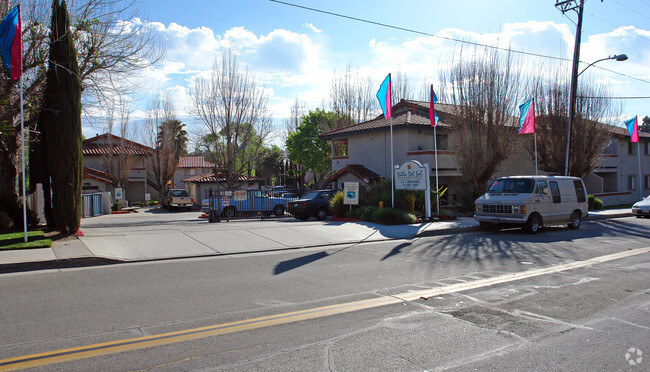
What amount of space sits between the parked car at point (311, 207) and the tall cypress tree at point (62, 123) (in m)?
10.5

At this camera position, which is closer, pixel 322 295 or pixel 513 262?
pixel 322 295

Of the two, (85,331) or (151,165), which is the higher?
(151,165)

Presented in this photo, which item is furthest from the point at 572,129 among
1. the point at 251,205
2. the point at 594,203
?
the point at 251,205

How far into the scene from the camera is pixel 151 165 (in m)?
46.6

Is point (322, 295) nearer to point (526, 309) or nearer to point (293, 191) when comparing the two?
point (526, 309)

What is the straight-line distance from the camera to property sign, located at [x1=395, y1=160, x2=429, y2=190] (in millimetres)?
18125

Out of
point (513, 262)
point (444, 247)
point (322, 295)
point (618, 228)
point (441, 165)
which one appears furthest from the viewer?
point (441, 165)

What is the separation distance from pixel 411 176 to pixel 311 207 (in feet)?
18.2

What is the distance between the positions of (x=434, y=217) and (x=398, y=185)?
6.89 feet

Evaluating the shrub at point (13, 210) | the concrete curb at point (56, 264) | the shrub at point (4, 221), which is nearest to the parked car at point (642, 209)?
the concrete curb at point (56, 264)

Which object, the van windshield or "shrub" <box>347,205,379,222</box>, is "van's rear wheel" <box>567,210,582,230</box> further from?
"shrub" <box>347,205,379,222</box>

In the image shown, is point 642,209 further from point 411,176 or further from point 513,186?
point 411,176

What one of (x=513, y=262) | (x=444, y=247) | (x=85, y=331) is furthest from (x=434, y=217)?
(x=85, y=331)

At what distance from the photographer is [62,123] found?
13.0 metres
